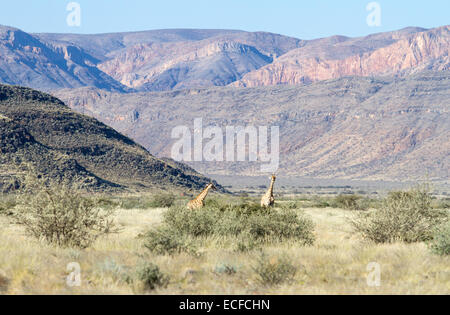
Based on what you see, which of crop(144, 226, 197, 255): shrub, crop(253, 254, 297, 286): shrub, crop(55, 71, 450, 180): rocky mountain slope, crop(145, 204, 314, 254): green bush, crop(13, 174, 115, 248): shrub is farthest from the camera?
crop(55, 71, 450, 180): rocky mountain slope

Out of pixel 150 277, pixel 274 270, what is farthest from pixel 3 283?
pixel 274 270

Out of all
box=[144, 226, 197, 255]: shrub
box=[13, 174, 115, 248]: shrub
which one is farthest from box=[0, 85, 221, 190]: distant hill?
box=[144, 226, 197, 255]: shrub

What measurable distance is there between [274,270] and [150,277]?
2.11 m

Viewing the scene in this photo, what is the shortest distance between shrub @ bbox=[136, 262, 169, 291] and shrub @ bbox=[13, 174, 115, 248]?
4556 millimetres

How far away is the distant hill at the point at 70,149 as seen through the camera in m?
63.2

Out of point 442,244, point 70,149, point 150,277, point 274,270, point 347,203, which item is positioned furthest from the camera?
point 70,149

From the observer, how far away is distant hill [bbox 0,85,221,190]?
208 feet

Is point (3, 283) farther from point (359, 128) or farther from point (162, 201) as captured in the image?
point (359, 128)

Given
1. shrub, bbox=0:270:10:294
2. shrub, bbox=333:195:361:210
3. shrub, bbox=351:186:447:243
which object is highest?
shrub, bbox=0:270:10:294

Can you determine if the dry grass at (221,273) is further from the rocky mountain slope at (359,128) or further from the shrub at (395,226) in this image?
the rocky mountain slope at (359,128)

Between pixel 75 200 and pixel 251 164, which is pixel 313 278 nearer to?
pixel 75 200

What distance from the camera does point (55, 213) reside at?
14.2 m

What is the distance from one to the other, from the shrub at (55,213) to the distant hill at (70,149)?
4518 cm

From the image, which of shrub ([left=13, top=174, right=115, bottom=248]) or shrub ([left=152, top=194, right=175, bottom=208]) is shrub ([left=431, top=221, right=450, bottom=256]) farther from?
shrub ([left=152, top=194, right=175, bottom=208])
